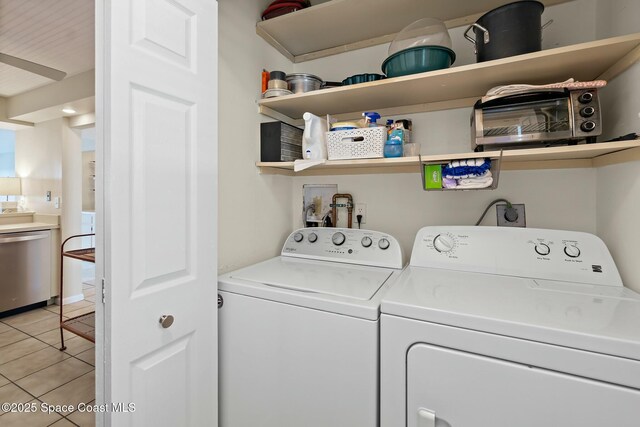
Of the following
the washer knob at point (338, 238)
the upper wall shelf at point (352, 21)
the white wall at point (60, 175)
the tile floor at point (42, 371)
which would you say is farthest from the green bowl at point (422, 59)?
the white wall at point (60, 175)

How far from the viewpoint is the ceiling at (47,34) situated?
6.48 feet

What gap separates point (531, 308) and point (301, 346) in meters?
0.74

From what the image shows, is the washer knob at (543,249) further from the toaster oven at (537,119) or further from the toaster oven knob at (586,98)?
the toaster oven knob at (586,98)

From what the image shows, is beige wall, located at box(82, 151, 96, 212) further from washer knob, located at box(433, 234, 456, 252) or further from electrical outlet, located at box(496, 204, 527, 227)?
electrical outlet, located at box(496, 204, 527, 227)

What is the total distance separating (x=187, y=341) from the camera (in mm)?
1074

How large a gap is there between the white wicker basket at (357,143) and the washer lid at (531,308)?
0.59 meters

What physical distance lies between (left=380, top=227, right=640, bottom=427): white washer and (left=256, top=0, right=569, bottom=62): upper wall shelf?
1.21m

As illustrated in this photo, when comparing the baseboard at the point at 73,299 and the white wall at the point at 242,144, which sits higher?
the white wall at the point at 242,144

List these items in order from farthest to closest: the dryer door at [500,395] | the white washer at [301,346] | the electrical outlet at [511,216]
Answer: the electrical outlet at [511,216], the white washer at [301,346], the dryer door at [500,395]

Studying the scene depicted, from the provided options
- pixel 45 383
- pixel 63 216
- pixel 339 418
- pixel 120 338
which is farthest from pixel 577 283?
pixel 63 216

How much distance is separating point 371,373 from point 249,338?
50 centimetres

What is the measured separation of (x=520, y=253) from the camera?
1.25 metres

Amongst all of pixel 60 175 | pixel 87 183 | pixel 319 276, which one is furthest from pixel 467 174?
pixel 87 183

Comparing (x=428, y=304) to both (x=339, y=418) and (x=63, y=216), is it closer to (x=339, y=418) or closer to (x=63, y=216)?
(x=339, y=418)
